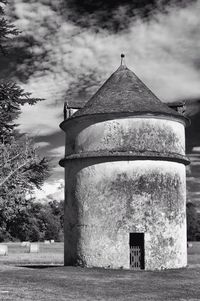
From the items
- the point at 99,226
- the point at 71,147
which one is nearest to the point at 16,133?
the point at 71,147

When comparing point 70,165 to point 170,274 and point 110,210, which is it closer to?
point 110,210

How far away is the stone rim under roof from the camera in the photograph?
20609 millimetres

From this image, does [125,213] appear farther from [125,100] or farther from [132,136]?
[125,100]

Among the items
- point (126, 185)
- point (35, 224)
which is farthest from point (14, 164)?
point (35, 224)

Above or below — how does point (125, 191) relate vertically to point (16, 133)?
below

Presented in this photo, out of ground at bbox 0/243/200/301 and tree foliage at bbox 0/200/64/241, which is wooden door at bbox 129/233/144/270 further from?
tree foliage at bbox 0/200/64/241

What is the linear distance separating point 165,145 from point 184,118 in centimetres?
192

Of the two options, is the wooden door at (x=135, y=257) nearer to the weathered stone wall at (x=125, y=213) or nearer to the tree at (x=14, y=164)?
the weathered stone wall at (x=125, y=213)

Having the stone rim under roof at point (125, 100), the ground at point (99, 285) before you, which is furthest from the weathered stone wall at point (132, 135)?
the ground at point (99, 285)

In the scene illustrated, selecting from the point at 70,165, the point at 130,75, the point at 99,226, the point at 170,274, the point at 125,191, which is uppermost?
the point at 130,75

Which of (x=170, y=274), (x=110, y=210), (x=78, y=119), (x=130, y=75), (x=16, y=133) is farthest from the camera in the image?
(x=16, y=133)

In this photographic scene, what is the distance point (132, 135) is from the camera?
2055cm

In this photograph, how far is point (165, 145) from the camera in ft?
68.5

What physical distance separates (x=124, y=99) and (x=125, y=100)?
4.1 inches
